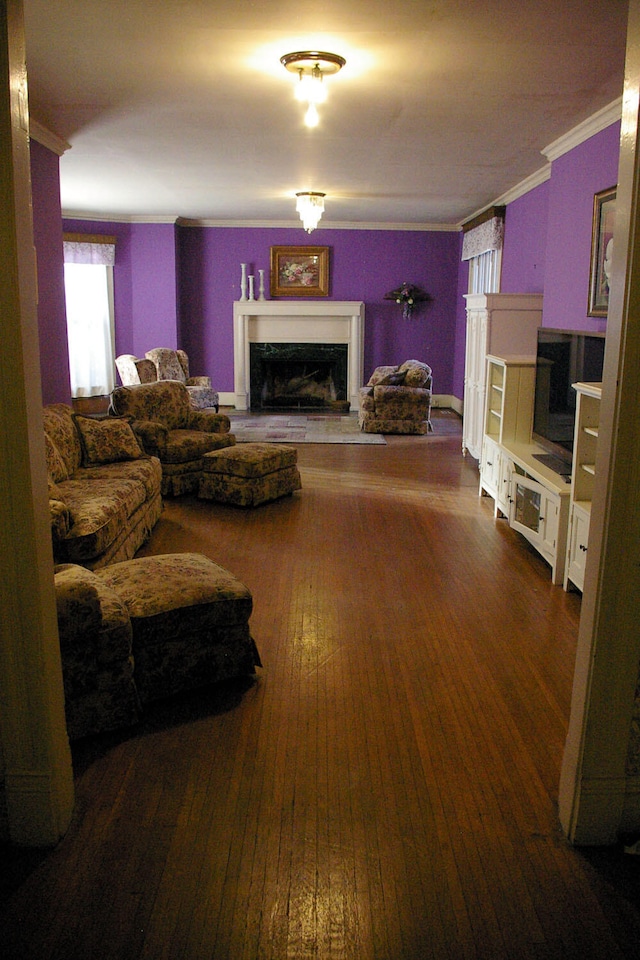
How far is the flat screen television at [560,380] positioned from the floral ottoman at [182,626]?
2331 mm

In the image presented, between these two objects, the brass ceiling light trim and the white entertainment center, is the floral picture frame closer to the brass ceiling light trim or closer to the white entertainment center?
the white entertainment center

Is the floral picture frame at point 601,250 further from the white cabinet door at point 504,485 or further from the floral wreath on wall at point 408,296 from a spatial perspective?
the floral wreath on wall at point 408,296

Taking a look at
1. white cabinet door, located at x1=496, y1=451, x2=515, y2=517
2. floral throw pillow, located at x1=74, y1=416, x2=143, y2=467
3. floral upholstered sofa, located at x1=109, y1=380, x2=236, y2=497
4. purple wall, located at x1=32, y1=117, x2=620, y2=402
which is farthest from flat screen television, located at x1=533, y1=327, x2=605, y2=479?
purple wall, located at x1=32, y1=117, x2=620, y2=402

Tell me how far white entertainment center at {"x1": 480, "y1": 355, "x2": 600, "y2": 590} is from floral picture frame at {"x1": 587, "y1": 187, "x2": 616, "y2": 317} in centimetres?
75

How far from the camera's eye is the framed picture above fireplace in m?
11.1

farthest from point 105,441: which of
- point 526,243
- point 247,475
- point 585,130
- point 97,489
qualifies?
point 526,243

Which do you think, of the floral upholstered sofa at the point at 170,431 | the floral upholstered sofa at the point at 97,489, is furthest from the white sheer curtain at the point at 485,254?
the floral upholstered sofa at the point at 97,489

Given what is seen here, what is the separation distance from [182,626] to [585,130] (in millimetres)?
4186

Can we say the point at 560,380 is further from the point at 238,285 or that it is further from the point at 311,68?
the point at 238,285

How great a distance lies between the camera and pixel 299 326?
11.2 meters

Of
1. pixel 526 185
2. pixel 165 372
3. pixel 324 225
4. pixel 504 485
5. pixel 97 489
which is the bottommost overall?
pixel 504 485

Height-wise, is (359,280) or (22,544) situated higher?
(359,280)

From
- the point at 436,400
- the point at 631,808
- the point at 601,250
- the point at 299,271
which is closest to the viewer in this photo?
the point at 631,808

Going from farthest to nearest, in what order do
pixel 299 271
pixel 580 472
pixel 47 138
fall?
pixel 299 271, pixel 47 138, pixel 580 472
